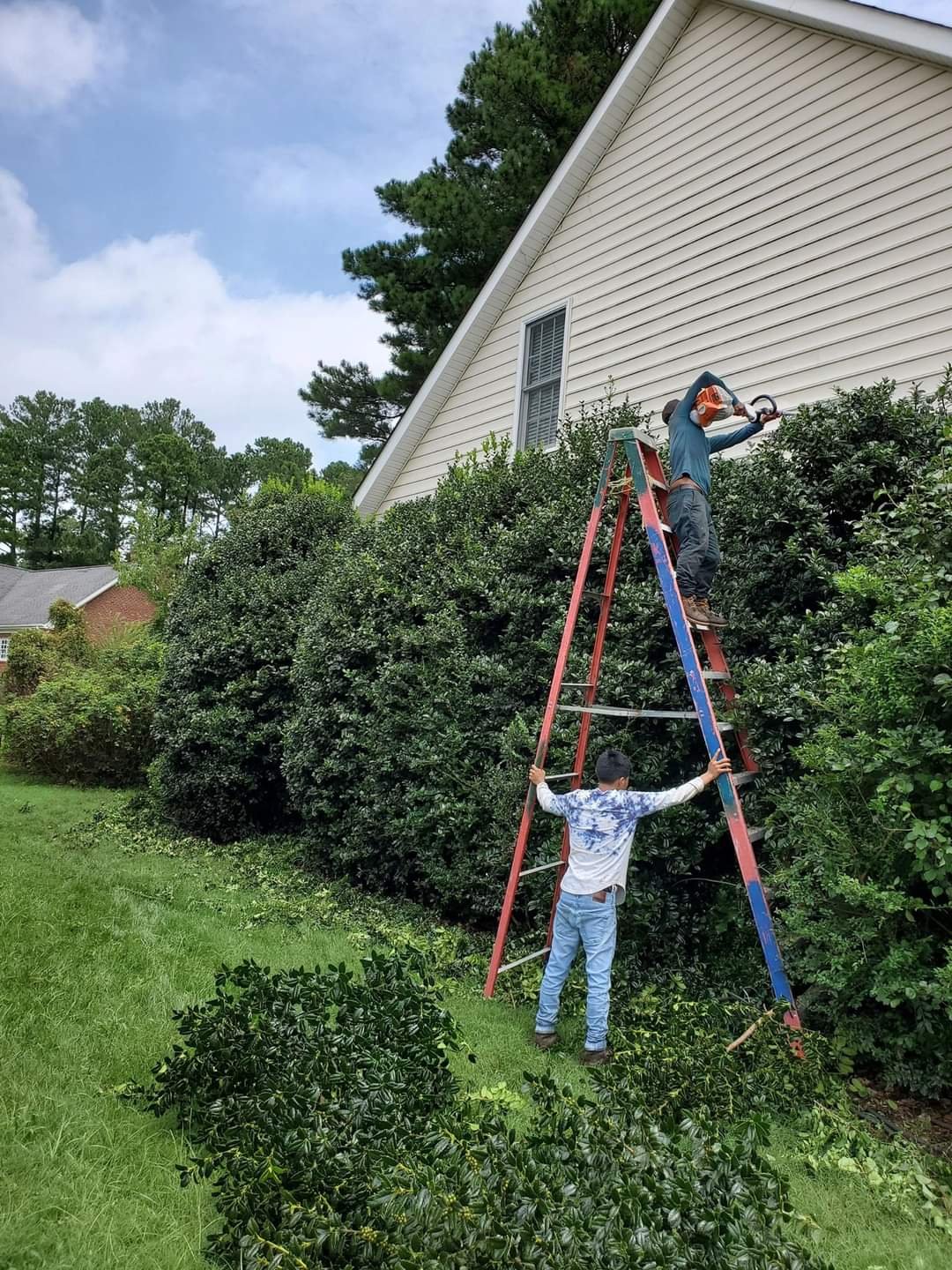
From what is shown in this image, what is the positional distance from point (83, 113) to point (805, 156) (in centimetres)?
915

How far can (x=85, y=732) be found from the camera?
1449 cm

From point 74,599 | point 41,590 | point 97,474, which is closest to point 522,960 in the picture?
point 74,599

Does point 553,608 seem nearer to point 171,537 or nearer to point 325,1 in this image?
point 325,1

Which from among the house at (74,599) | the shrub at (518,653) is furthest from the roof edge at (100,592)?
the shrub at (518,653)

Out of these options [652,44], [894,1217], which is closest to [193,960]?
[894,1217]

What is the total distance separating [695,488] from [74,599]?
39.1 metres

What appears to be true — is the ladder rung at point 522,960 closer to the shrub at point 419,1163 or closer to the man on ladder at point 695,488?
the shrub at point 419,1163

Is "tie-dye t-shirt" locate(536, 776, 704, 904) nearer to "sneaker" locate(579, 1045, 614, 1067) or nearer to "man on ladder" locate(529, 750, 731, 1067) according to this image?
"man on ladder" locate(529, 750, 731, 1067)

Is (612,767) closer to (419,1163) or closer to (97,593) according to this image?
(419,1163)

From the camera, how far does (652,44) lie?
9297 millimetres

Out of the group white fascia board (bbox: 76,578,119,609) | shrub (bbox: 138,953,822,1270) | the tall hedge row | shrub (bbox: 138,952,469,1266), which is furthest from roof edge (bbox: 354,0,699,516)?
white fascia board (bbox: 76,578,119,609)

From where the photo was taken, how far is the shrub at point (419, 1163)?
7.72 feet

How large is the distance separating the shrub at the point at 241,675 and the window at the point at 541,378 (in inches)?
114

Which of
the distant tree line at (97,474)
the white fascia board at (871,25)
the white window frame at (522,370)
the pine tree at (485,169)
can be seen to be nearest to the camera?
the white fascia board at (871,25)
